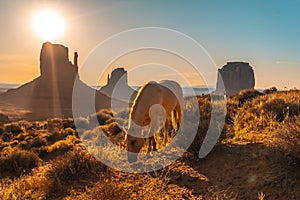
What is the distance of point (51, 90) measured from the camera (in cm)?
10225

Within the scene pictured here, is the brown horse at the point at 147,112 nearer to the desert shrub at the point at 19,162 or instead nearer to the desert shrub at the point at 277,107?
the desert shrub at the point at 277,107

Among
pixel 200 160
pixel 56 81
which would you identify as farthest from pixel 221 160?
pixel 56 81

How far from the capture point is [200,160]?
259 inches

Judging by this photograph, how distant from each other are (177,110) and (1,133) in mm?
23084

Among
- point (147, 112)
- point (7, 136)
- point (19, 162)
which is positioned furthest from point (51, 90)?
point (147, 112)

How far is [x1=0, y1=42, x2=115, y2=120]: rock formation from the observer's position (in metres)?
87.9

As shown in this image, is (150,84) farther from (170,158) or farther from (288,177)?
(288,177)

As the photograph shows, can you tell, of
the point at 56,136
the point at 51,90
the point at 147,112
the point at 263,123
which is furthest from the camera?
the point at 51,90

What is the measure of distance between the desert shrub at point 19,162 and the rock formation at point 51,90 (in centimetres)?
6573

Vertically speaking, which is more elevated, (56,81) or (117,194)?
(56,81)

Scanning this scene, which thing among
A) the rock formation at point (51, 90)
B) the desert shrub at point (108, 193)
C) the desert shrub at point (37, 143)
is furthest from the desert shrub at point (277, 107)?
the rock formation at point (51, 90)

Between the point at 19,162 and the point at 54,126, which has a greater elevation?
the point at 54,126

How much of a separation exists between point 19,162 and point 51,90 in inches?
3805

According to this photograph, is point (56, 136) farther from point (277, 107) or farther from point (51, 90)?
point (51, 90)
